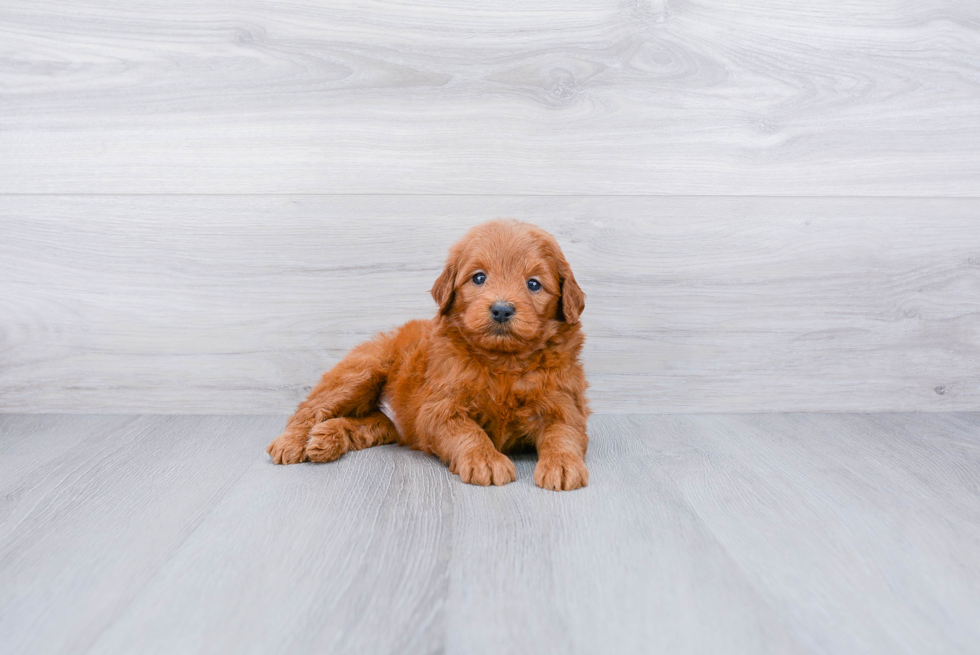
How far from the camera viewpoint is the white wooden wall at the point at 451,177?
220 centimetres

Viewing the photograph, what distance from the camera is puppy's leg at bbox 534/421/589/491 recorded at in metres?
1.54

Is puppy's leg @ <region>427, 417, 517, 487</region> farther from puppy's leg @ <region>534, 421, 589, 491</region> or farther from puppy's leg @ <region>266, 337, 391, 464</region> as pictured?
puppy's leg @ <region>266, 337, 391, 464</region>

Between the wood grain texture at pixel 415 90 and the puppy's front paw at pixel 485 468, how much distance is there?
3.28 ft

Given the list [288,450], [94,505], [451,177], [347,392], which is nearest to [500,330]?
[347,392]

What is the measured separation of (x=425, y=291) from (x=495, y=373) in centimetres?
64

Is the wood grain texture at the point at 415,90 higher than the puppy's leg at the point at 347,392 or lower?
higher

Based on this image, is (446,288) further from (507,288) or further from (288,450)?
(288,450)

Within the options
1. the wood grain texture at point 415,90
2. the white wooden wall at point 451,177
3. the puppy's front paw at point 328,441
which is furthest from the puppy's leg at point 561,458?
the wood grain texture at point 415,90

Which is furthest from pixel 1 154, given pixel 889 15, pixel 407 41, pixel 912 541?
pixel 889 15

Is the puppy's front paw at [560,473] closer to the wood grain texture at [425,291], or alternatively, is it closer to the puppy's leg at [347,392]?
the puppy's leg at [347,392]

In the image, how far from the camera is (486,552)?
1.23m

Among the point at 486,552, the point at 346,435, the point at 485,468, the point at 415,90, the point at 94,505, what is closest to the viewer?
the point at 486,552

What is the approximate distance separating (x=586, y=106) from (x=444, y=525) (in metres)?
1.52

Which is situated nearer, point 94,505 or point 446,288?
point 94,505
